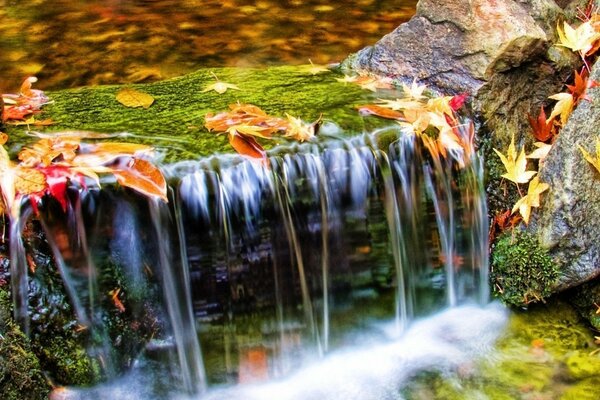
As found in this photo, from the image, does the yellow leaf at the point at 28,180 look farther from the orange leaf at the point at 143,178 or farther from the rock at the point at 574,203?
the rock at the point at 574,203

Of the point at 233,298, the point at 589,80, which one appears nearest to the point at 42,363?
the point at 233,298

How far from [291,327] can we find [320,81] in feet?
5.22

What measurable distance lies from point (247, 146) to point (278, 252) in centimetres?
52

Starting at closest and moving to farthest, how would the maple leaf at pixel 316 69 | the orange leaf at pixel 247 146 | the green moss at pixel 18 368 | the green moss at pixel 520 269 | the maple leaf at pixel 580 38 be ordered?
the green moss at pixel 18 368
the orange leaf at pixel 247 146
the green moss at pixel 520 269
the maple leaf at pixel 580 38
the maple leaf at pixel 316 69

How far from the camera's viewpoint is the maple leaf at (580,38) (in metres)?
3.76

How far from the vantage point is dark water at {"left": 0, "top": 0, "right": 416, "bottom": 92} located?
4561mm

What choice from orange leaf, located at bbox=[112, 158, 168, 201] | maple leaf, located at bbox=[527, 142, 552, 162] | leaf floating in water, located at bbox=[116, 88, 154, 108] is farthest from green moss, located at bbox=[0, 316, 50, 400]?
maple leaf, located at bbox=[527, 142, 552, 162]

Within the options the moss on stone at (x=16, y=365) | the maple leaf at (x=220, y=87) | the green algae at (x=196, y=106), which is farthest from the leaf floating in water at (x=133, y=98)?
the moss on stone at (x=16, y=365)

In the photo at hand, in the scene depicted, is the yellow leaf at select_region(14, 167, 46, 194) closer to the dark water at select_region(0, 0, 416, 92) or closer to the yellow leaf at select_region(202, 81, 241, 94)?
the yellow leaf at select_region(202, 81, 241, 94)

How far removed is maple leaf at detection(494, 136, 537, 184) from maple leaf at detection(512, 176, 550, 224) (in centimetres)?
5

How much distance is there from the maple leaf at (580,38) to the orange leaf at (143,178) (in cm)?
243

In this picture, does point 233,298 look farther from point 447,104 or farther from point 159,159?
point 447,104

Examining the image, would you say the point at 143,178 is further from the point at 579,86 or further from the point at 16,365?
the point at 579,86

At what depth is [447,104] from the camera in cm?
356
